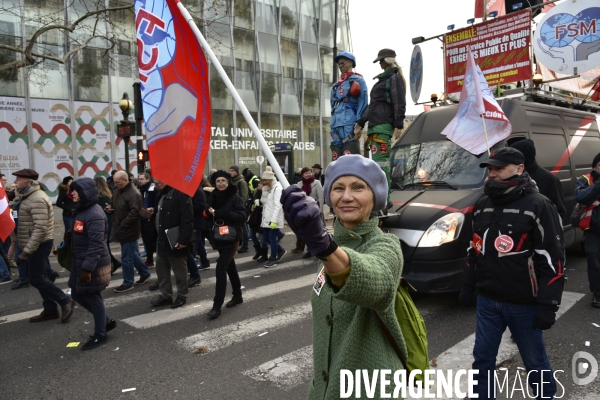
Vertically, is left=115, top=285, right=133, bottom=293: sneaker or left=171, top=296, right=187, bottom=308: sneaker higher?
left=171, top=296, right=187, bottom=308: sneaker

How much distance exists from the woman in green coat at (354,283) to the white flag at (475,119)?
379cm

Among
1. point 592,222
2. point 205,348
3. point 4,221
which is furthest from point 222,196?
point 592,222

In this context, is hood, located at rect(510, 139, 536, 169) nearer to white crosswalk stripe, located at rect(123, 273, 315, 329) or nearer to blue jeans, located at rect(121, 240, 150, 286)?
white crosswalk stripe, located at rect(123, 273, 315, 329)

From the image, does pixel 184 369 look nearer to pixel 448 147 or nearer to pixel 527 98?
pixel 448 147

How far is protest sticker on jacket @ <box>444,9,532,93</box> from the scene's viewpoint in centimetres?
1080

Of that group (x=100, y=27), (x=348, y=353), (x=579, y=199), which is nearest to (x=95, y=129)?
(x=100, y=27)

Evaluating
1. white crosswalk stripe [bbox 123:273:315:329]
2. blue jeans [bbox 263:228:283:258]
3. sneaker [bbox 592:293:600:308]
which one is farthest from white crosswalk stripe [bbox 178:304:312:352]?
sneaker [bbox 592:293:600:308]

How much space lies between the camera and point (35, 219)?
6309 mm

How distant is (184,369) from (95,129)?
58.6ft

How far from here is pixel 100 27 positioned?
2033cm

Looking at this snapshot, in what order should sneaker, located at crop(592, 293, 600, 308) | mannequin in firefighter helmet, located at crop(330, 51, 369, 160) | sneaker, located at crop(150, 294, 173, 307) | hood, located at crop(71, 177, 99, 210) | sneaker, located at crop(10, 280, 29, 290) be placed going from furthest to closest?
1. sneaker, located at crop(10, 280, 29, 290)
2. sneaker, located at crop(150, 294, 173, 307)
3. mannequin in firefighter helmet, located at crop(330, 51, 369, 160)
4. sneaker, located at crop(592, 293, 600, 308)
5. hood, located at crop(71, 177, 99, 210)

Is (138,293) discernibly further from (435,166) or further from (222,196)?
(435,166)

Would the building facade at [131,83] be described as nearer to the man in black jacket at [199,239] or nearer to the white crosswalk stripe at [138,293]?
the man in black jacket at [199,239]

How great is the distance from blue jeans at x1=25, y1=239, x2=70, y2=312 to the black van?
427 centimetres
